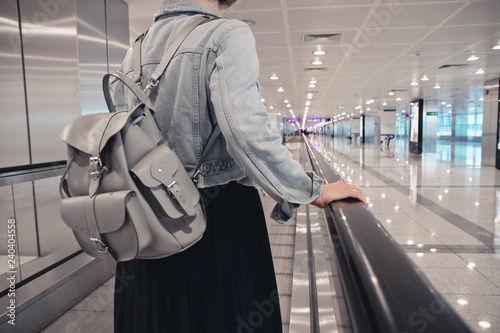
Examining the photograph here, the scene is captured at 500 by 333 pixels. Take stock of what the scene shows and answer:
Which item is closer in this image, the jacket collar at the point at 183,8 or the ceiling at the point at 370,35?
the jacket collar at the point at 183,8

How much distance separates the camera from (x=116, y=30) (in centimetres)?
489

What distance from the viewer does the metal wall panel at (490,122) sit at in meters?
13.8

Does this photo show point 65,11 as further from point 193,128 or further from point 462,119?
point 462,119

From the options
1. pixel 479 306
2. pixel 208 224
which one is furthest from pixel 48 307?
pixel 479 306

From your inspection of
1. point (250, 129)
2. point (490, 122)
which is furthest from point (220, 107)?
point (490, 122)

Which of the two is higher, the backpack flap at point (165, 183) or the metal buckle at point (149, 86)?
the metal buckle at point (149, 86)

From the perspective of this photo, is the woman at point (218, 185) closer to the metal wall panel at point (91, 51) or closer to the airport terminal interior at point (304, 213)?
the airport terminal interior at point (304, 213)

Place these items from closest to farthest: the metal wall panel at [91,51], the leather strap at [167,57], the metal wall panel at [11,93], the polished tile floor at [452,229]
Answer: the leather strap at [167,57] < the polished tile floor at [452,229] < the metal wall panel at [11,93] < the metal wall panel at [91,51]

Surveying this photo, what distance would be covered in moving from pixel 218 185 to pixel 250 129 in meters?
0.26

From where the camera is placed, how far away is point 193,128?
3.21 feet

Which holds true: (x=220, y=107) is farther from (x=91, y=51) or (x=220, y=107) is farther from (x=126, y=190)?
(x=91, y=51)

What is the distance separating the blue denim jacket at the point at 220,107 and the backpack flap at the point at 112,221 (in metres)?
0.24

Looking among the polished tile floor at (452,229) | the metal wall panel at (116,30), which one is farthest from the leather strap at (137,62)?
the metal wall panel at (116,30)

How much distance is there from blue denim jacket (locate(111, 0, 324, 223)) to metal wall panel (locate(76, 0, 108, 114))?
11.7 ft
